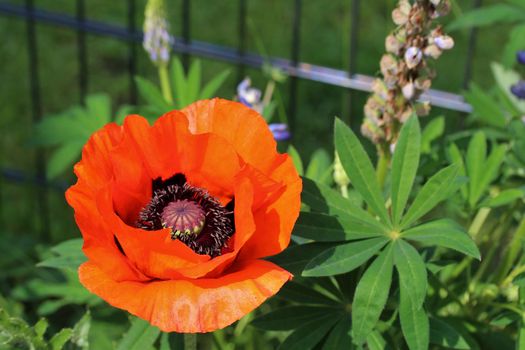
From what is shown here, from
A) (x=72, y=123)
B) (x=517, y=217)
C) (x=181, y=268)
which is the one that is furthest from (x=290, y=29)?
(x=181, y=268)

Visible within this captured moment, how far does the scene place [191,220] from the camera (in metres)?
1.14

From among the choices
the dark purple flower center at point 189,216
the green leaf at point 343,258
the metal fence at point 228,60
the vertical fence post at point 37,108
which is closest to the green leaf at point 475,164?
the green leaf at point 343,258

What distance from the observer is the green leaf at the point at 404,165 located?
1.24 m

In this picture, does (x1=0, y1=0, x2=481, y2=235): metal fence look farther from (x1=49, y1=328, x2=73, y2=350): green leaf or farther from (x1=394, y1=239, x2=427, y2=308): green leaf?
(x1=49, y1=328, x2=73, y2=350): green leaf

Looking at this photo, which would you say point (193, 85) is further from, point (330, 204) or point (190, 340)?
point (190, 340)

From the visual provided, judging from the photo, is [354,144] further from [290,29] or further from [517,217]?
[290,29]

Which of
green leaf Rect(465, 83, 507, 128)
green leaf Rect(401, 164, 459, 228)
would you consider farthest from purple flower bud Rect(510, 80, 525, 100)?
green leaf Rect(401, 164, 459, 228)

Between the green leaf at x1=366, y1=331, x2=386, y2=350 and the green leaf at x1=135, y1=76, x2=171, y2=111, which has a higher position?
the green leaf at x1=135, y1=76, x2=171, y2=111

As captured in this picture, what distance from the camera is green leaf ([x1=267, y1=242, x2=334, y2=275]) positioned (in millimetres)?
1205

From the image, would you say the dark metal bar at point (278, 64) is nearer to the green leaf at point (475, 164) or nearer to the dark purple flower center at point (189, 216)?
the green leaf at point (475, 164)

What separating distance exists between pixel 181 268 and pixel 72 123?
51.5 inches

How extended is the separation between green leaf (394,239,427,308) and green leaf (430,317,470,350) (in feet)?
0.49

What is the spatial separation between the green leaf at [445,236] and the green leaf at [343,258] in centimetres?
5

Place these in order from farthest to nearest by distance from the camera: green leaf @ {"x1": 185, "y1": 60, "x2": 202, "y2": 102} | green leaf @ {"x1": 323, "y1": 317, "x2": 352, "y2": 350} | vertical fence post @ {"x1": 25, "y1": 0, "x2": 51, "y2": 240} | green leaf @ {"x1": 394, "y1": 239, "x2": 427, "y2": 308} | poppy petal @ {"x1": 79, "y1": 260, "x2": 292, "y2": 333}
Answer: vertical fence post @ {"x1": 25, "y1": 0, "x2": 51, "y2": 240}
green leaf @ {"x1": 185, "y1": 60, "x2": 202, "y2": 102}
green leaf @ {"x1": 323, "y1": 317, "x2": 352, "y2": 350}
green leaf @ {"x1": 394, "y1": 239, "x2": 427, "y2": 308}
poppy petal @ {"x1": 79, "y1": 260, "x2": 292, "y2": 333}
